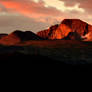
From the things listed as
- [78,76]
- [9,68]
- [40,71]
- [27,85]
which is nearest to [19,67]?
[9,68]

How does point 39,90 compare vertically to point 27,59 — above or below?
below

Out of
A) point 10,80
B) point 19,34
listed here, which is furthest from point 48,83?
point 19,34

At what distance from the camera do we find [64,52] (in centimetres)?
7244

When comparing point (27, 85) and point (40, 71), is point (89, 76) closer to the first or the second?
point (40, 71)

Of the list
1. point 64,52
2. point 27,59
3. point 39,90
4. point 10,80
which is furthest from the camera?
point 64,52

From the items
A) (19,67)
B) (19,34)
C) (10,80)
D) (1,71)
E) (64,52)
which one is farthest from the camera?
(19,34)

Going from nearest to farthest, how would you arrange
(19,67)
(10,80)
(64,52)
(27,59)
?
1. (10,80)
2. (19,67)
3. (27,59)
4. (64,52)

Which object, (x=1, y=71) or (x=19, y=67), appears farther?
(x=19, y=67)

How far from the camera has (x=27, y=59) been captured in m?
49.6

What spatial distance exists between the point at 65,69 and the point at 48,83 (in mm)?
9287

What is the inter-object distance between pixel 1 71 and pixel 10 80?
5.00 metres

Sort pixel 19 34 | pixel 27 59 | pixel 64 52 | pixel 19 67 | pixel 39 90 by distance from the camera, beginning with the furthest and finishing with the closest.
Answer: pixel 19 34, pixel 64 52, pixel 27 59, pixel 19 67, pixel 39 90

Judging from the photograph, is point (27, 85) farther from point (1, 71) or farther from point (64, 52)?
point (64, 52)

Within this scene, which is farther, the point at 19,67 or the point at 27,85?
the point at 19,67
